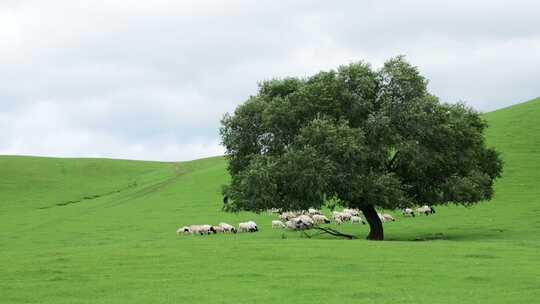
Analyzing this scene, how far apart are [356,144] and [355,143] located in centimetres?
21

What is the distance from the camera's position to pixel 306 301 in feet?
63.2

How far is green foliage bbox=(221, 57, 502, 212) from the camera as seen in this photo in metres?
38.5

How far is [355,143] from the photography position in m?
38.0

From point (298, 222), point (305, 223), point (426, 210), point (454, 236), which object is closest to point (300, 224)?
point (298, 222)

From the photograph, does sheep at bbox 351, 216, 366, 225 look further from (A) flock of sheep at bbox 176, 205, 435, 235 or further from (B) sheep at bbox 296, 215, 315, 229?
(B) sheep at bbox 296, 215, 315, 229

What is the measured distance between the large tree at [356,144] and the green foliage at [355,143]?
6cm

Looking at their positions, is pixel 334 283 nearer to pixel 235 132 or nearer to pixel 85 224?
pixel 235 132

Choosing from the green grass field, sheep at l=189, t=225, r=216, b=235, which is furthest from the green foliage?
sheep at l=189, t=225, r=216, b=235

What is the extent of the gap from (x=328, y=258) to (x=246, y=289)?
22.8 feet

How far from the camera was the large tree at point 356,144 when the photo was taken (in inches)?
1516

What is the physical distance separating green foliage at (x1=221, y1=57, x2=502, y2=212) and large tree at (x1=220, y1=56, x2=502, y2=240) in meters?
0.06

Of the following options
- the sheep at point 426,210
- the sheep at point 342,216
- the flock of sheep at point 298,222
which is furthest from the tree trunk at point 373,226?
the sheep at point 426,210

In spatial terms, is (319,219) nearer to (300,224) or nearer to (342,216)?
(342,216)

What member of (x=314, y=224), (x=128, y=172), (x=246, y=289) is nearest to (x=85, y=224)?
(x=314, y=224)
